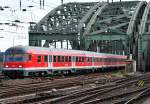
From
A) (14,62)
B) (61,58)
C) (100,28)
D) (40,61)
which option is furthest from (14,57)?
(100,28)

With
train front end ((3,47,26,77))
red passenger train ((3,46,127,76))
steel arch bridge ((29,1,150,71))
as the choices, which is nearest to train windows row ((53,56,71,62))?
red passenger train ((3,46,127,76))

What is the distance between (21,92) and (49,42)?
50524 millimetres

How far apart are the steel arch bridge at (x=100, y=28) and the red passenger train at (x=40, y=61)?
1651 centimetres

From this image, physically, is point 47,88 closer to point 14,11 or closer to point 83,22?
point 14,11

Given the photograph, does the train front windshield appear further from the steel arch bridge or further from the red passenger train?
A: the steel arch bridge

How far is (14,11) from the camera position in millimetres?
39312

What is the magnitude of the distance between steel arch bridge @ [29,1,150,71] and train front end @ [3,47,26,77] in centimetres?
2782

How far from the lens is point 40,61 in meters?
36.6

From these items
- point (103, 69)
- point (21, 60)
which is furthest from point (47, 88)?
point (103, 69)

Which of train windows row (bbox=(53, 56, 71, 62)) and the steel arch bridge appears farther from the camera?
the steel arch bridge

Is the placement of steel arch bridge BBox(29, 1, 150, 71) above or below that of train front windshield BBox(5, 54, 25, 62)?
above

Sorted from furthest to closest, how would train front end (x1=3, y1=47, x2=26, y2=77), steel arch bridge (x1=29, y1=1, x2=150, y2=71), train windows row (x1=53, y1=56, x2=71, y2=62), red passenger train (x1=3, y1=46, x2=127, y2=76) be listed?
steel arch bridge (x1=29, y1=1, x2=150, y2=71)
train windows row (x1=53, y1=56, x2=71, y2=62)
red passenger train (x1=3, y1=46, x2=127, y2=76)
train front end (x1=3, y1=47, x2=26, y2=77)

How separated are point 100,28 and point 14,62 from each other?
47.6m

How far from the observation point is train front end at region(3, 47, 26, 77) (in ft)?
113
